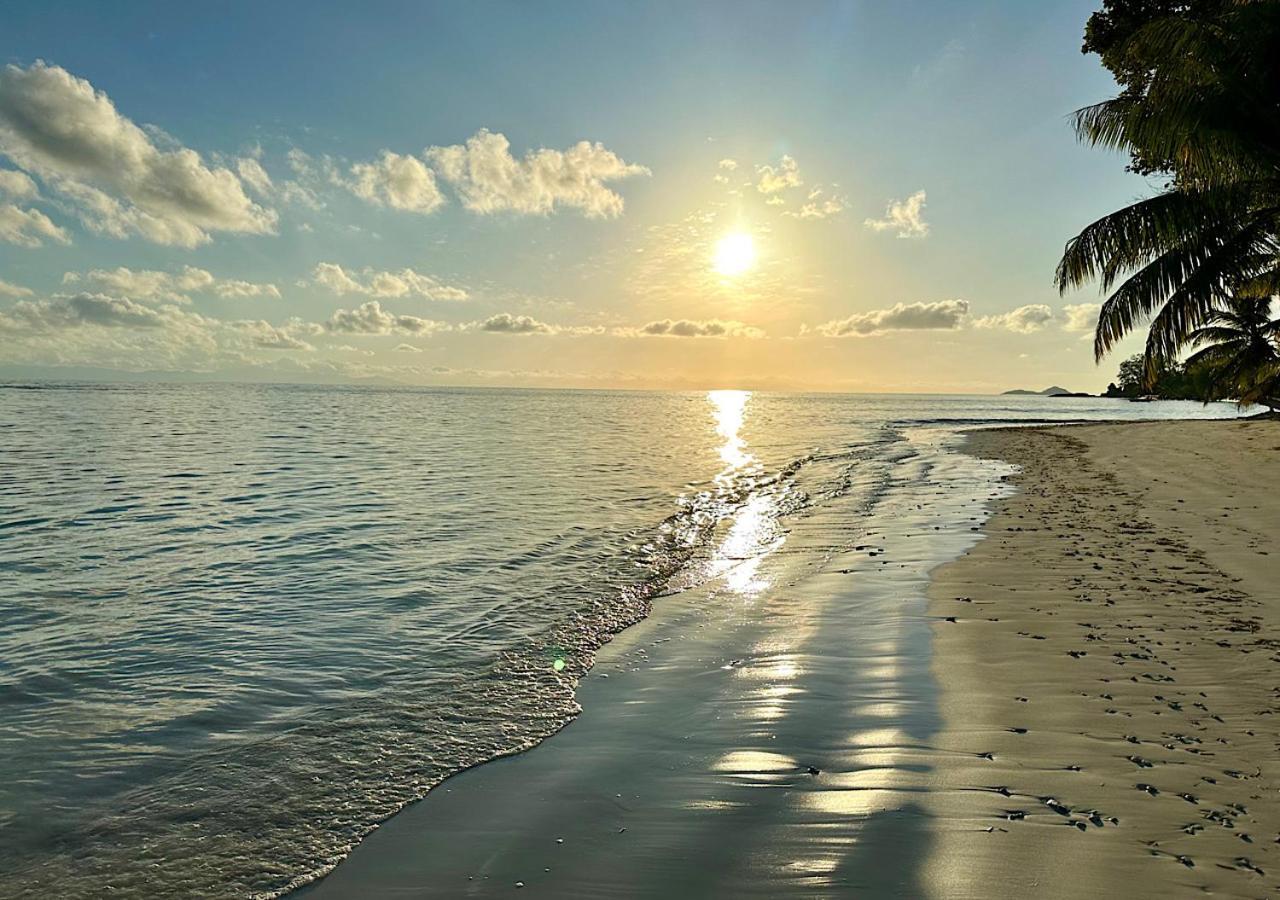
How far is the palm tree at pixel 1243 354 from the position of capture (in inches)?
1630

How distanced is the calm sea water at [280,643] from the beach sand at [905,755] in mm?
697

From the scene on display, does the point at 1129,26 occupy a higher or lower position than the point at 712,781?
higher

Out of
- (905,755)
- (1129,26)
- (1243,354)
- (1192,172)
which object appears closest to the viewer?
(905,755)

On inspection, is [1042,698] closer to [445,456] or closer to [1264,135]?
[1264,135]

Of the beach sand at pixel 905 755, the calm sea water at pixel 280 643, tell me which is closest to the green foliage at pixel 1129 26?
the calm sea water at pixel 280 643

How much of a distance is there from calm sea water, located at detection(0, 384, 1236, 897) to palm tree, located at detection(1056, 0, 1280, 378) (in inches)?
359

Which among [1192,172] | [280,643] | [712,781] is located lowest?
[280,643]

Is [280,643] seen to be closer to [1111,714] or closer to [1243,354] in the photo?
[1111,714]

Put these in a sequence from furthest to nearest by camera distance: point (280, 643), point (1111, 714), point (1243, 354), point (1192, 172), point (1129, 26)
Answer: point (1243, 354) → point (1129, 26) → point (1192, 172) → point (280, 643) → point (1111, 714)

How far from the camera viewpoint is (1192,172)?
1611cm

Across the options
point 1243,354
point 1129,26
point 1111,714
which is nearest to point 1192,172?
point 1129,26

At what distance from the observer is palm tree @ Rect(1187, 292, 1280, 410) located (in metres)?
41.4

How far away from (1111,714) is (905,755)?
1786 millimetres

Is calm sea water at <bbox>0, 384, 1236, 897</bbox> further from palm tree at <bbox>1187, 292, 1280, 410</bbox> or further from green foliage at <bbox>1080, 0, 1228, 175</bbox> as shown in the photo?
palm tree at <bbox>1187, 292, 1280, 410</bbox>
